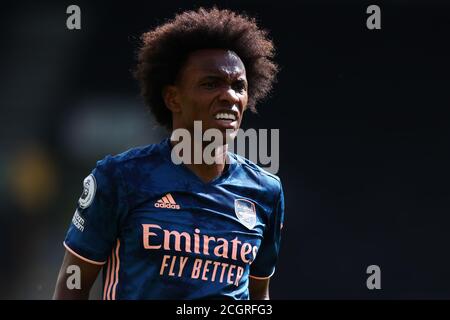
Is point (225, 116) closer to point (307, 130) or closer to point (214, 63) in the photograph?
point (214, 63)

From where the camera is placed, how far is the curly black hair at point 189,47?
11.9 ft

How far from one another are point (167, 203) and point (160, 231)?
0.46ft

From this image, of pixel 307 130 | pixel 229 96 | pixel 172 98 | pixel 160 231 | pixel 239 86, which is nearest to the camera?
pixel 160 231

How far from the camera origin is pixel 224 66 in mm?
3502

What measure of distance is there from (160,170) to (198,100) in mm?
342

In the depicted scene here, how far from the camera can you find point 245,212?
355cm

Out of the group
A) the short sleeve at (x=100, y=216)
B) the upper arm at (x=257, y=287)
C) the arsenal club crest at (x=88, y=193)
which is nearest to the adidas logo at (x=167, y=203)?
Result: the short sleeve at (x=100, y=216)

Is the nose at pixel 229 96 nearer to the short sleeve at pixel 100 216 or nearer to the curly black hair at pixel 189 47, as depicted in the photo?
the curly black hair at pixel 189 47

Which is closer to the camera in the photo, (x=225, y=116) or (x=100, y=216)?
(x=100, y=216)

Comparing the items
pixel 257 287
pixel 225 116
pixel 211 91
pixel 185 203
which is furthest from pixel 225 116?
pixel 257 287

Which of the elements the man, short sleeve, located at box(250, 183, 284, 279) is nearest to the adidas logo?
the man

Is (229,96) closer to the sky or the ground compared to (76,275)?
closer to the sky

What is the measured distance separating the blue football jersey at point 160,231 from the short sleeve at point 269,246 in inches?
8.0
